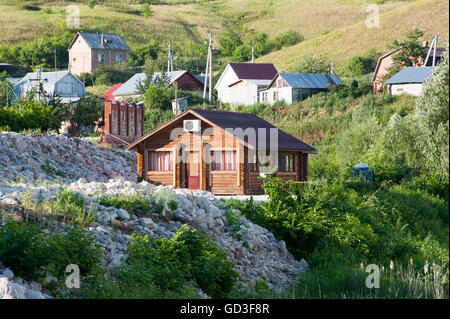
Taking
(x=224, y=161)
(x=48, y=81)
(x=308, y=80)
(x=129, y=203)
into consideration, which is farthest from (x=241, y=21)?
(x=129, y=203)

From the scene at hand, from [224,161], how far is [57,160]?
1020 cm

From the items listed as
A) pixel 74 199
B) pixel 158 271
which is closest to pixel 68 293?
pixel 158 271

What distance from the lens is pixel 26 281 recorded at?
11734 mm

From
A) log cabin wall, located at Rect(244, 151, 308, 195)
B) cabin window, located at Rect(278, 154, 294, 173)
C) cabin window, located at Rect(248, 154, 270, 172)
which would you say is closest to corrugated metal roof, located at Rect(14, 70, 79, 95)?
log cabin wall, located at Rect(244, 151, 308, 195)

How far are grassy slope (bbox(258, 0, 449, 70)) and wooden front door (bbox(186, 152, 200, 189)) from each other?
209ft

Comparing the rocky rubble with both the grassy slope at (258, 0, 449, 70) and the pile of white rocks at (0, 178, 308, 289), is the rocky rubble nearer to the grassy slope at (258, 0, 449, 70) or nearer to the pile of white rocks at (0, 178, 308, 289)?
the pile of white rocks at (0, 178, 308, 289)

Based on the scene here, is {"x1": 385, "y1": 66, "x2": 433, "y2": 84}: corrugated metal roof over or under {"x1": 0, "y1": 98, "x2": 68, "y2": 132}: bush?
over

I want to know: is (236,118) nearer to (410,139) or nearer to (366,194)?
(366,194)

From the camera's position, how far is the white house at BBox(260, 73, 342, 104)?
63.7 meters

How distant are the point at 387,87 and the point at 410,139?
2627cm

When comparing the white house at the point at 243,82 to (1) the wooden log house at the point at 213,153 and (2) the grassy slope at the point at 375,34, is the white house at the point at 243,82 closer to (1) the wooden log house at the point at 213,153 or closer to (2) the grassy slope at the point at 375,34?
(2) the grassy slope at the point at 375,34

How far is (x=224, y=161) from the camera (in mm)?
29109

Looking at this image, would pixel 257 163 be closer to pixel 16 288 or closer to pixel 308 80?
pixel 16 288

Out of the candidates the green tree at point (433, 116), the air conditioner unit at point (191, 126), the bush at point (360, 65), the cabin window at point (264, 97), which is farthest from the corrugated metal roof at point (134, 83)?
the green tree at point (433, 116)
